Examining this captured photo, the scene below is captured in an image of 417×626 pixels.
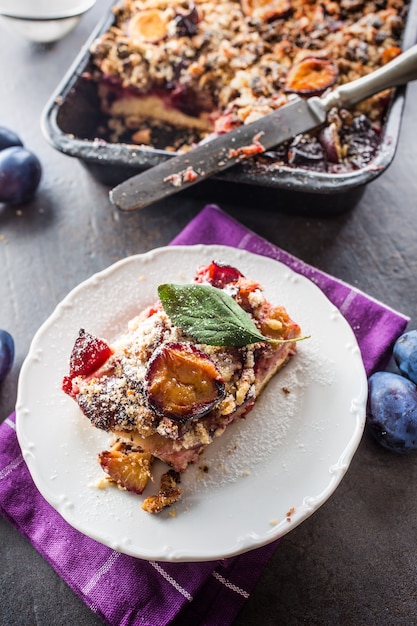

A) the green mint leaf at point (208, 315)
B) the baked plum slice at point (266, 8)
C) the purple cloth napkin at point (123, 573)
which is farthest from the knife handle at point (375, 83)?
the purple cloth napkin at point (123, 573)

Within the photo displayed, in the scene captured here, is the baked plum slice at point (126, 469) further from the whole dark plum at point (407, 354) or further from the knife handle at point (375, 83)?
the knife handle at point (375, 83)

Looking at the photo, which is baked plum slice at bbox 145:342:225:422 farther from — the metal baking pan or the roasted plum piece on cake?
the metal baking pan

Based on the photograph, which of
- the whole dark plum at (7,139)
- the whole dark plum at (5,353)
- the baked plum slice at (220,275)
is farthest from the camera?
the whole dark plum at (7,139)

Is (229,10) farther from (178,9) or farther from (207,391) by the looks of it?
(207,391)

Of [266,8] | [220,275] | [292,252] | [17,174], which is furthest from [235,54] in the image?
[220,275]

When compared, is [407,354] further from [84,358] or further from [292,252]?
[84,358]

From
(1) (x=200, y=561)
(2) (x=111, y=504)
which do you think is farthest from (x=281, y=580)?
(2) (x=111, y=504)

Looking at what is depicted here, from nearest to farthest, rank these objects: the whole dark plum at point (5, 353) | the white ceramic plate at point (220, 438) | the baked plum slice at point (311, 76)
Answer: the white ceramic plate at point (220, 438) < the whole dark plum at point (5, 353) < the baked plum slice at point (311, 76)
